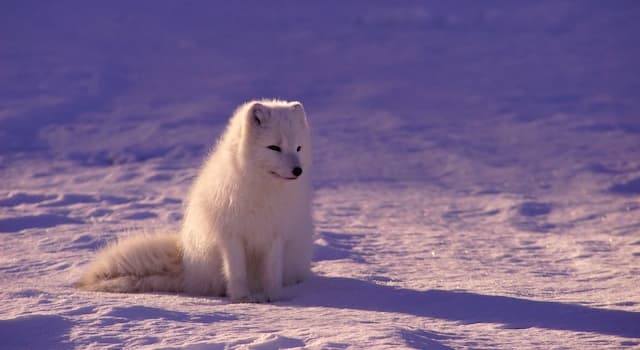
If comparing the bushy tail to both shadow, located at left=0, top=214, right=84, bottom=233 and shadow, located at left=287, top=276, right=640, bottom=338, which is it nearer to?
shadow, located at left=287, top=276, right=640, bottom=338

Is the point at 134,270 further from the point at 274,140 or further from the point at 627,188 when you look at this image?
the point at 627,188

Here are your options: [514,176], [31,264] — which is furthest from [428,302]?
[514,176]

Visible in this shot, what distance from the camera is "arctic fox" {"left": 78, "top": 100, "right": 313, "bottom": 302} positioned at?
4648mm

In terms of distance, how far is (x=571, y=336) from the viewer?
3.85 metres

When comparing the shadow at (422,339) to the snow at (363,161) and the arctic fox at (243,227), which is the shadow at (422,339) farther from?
the arctic fox at (243,227)

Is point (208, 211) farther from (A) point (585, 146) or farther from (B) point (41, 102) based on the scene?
(B) point (41, 102)

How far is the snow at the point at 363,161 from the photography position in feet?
13.4

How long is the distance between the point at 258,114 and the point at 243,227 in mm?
628

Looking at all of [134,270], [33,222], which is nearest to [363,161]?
[33,222]

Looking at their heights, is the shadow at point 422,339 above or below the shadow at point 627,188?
below

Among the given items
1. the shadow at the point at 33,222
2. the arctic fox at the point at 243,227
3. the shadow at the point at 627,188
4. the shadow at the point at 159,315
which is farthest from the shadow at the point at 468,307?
the shadow at the point at 627,188

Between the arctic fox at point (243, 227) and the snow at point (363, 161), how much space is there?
0.21 metres

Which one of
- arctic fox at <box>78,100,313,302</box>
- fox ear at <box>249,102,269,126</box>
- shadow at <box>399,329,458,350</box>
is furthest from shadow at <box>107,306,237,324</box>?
fox ear at <box>249,102,269,126</box>

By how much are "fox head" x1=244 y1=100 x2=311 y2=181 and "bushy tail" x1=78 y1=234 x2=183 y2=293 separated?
95 cm
